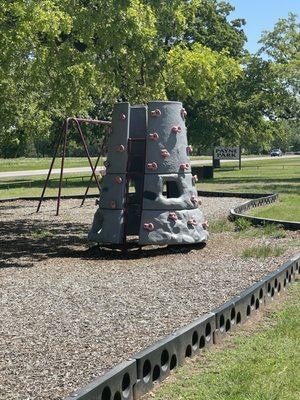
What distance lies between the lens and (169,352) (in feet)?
16.6

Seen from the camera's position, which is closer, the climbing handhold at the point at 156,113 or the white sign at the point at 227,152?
the climbing handhold at the point at 156,113

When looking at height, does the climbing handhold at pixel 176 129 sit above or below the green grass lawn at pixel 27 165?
above

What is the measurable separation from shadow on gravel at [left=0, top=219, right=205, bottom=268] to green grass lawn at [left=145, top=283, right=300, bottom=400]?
5364 millimetres

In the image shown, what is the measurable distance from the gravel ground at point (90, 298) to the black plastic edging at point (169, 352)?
1.40 ft

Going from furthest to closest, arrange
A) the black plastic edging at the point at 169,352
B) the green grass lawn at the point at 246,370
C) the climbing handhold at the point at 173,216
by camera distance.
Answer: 1. the climbing handhold at the point at 173,216
2. the green grass lawn at the point at 246,370
3. the black plastic edging at the point at 169,352

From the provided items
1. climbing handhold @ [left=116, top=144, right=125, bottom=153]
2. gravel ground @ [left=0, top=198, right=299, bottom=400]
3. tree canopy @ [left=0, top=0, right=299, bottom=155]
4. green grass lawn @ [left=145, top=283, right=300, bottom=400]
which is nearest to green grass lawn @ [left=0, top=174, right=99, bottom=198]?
tree canopy @ [left=0, top=0, right=299, bottom=155]

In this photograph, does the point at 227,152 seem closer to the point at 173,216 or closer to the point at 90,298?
the point at 173,216

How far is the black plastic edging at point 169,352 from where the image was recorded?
4.18 metres

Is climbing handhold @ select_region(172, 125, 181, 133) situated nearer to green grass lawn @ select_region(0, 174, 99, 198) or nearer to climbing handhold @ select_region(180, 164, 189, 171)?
climbing handhold @ select_region(180, 164, 189, 171)

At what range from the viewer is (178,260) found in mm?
10836

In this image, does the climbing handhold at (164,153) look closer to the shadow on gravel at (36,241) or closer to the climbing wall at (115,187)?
the climbing wall at (115,187)

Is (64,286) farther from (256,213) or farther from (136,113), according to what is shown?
(256,213)

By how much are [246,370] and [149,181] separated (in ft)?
22.4

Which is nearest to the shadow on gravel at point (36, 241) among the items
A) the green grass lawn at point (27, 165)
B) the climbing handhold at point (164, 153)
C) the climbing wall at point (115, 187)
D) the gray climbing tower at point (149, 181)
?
the climbing wall at point (115, 187)
